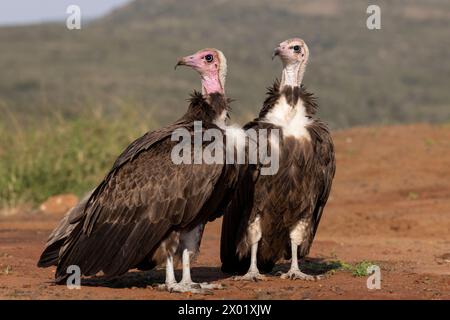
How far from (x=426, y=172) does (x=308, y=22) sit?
7326 centimetres

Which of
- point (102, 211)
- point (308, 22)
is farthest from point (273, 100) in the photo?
point (308, 22)

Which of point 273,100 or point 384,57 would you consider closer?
point 273,100

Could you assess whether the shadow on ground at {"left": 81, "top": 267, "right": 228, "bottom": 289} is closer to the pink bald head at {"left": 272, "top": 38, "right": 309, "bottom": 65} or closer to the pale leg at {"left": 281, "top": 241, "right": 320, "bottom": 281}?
the pale leg at {"left": 281, "top": 241, "right": 320, "bottom": 281}

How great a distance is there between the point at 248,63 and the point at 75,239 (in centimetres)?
5546

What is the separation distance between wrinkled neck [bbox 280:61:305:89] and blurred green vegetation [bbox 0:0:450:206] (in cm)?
590

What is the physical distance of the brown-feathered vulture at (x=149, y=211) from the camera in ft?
27.2

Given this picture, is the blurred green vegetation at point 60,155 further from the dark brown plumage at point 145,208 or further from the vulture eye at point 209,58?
the dark brown plumage at point 145,208

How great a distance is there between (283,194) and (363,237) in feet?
14.8

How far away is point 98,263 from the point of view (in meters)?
8.31
